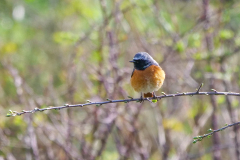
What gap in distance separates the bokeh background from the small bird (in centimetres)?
81

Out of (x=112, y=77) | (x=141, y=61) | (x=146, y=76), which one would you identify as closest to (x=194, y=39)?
(x=141, y=61)

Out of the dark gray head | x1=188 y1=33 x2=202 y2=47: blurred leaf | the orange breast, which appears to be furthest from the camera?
x1=188 y1=33 x2=202 y2=47: blurred leaf

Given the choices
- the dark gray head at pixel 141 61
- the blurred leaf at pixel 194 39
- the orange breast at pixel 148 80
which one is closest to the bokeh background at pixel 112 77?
the blurred leaf at pixel 194 39

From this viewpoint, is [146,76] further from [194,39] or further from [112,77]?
[112,77]

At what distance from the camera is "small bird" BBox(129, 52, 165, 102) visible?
13.5 feet

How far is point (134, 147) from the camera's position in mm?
5492

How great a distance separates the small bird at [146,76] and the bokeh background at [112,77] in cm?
81

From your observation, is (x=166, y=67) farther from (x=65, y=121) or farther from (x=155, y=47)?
(x=65, y=121)

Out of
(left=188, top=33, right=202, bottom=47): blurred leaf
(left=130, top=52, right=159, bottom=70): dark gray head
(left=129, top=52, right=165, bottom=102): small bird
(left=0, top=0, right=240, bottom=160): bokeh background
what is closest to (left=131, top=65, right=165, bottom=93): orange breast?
(left=129, top=52, right=165, bottom=102): small bird

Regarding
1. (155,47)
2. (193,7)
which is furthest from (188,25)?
(155,47)

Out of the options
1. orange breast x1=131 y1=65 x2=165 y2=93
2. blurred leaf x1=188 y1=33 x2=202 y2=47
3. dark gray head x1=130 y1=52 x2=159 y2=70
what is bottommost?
orange breast x1=131 y1=65 x2=165 y2=93

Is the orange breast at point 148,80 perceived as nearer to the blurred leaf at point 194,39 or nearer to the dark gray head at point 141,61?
the dark gray head at point 141,61

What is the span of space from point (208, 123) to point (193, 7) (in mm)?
2922

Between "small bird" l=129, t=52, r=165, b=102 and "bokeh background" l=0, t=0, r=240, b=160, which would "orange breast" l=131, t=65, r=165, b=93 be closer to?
"small bird" l=129, t=52, r=165, b=102
